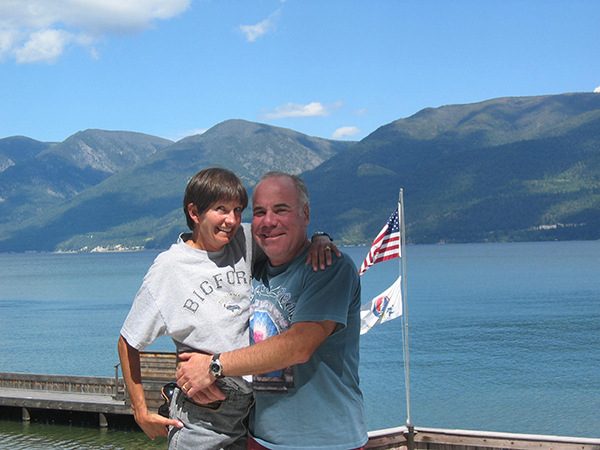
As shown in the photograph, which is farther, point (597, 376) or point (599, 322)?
point (599, 322)

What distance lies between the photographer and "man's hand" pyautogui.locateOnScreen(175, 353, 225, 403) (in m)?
2.35

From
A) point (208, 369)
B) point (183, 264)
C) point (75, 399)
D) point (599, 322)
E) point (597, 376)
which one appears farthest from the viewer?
point (599, 322)

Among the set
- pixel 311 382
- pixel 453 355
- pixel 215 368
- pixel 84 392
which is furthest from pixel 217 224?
pixel 453 355

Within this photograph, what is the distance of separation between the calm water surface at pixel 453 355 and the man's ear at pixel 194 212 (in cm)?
1552

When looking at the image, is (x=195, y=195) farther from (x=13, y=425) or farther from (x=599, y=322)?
(x=599, y=322)

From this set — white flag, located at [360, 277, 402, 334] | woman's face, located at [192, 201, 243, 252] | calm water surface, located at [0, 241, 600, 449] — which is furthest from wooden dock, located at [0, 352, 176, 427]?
woman's face, located at [192, 201, 243, 252]

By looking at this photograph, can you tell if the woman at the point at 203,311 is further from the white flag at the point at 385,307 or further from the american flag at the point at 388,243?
the white flag at the point at 385,307

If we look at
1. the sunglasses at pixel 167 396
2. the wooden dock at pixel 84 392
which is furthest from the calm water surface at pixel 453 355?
the sunglasses at pixel 167 396

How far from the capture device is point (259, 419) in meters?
2.42

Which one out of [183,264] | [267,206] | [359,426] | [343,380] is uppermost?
[267,206]

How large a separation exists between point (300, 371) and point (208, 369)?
359mm

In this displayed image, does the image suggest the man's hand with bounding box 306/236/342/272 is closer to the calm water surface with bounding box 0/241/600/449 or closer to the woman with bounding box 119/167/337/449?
the woman with bounding box 119/167/337/449

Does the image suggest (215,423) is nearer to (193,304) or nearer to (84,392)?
(193,304)

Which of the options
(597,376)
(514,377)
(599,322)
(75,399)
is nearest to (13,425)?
(75,399)
